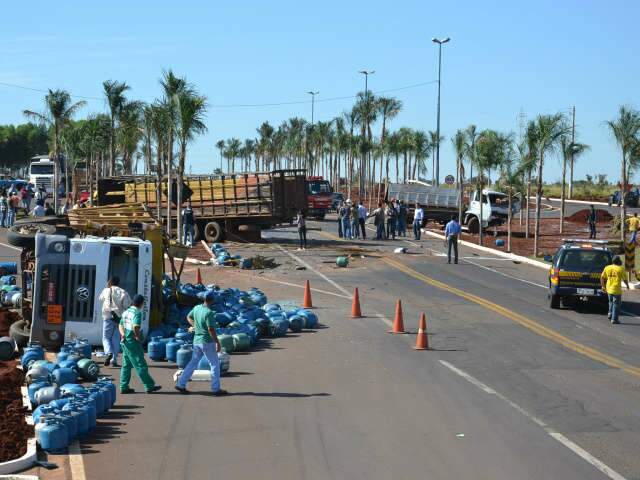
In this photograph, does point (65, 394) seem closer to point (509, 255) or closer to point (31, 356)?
point (31, 356)

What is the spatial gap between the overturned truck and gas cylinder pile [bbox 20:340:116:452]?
2478 cm

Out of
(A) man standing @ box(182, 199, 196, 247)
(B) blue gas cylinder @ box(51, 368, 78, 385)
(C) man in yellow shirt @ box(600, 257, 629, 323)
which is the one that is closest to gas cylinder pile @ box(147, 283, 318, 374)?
(B) blue gas cylinder @ box(51, 368, 78, 385)

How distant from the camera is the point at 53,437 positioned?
10.7 m

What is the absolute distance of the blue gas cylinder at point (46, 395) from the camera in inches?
493

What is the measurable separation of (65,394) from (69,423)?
1.60 metres

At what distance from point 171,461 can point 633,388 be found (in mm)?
7837

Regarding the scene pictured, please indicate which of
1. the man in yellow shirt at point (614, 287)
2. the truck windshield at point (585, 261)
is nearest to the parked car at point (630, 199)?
the truck windshield at point (585, 261)

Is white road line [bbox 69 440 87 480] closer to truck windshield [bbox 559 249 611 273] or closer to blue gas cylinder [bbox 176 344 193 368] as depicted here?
blue gas cylinder [bbox 176 344 193 368]

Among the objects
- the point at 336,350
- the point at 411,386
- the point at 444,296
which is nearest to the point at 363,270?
the point at 444,296

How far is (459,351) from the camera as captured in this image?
59.8 feet

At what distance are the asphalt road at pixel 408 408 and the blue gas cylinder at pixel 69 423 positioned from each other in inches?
6.7

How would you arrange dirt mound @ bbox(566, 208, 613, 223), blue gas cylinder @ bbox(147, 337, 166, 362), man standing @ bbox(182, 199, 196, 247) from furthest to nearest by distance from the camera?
dirt mound @ bbox(566, 208, 613, 223) → man standing @ bbox(182, 199, 196, 247) → blue gas cylinder @ bbox(147, 337, 166, 362)

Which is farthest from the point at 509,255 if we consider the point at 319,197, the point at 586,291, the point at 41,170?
the point at 41,170

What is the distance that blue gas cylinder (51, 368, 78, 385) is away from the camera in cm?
1400
